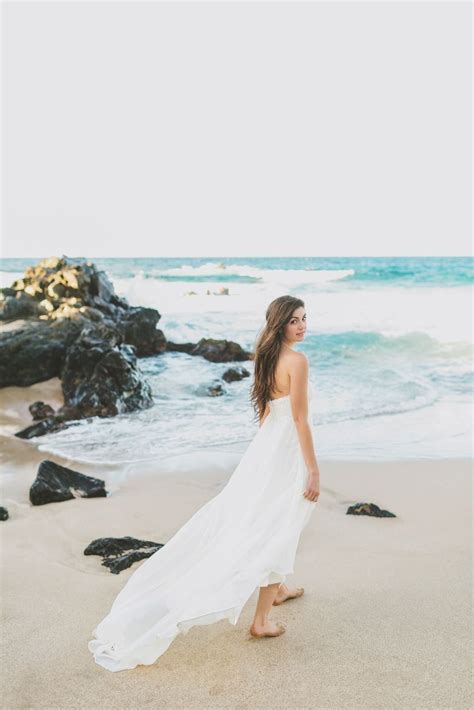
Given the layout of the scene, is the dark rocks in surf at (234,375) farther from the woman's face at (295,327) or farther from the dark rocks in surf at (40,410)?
the woman's face at (295,327)

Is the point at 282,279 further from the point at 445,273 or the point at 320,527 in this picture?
the point at 320,527

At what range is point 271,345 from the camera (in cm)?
350

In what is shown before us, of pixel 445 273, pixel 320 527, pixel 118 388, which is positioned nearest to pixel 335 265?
pixel 445 273

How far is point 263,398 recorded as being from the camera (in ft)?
11.6

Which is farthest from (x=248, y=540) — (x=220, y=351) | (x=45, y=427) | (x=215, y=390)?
(x=220, y=351)

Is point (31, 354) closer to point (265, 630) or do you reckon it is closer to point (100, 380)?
point (100, 380)

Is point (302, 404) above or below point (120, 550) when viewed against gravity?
above

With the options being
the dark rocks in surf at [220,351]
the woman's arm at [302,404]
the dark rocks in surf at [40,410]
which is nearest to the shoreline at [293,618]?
the woman's arm at [302,404]

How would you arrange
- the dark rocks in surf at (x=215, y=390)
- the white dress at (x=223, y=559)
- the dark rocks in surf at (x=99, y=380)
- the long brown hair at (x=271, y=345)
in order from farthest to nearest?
the dark rocks in surf at (x=215, y=390), the dark rocks in surf at (x=99, y=380), the long brown hair at (x=271, y=345), the white dress at (x=223, y=559)

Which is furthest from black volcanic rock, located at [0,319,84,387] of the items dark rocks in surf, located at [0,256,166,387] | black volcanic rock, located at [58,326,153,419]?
black volcanic rock, located at [58,326,153,419]

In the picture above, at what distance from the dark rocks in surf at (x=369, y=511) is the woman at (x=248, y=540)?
213cm

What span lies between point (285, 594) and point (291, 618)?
0.21 meters

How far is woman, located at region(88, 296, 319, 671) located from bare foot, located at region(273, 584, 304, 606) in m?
0.29

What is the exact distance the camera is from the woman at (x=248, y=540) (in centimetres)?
309
